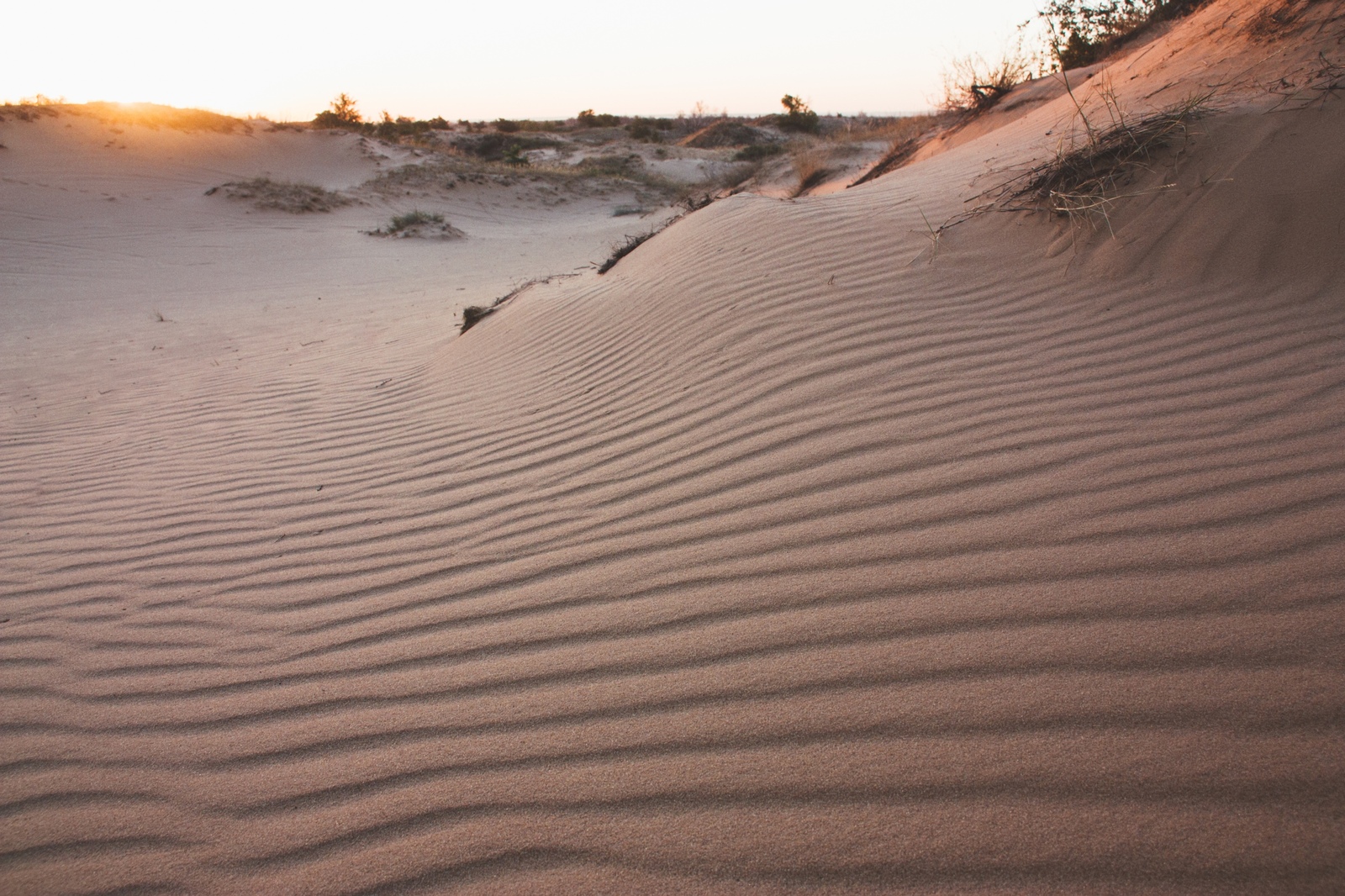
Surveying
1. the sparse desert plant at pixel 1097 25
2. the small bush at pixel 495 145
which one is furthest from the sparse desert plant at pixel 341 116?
the sparse desert plant at pixel 1097 25

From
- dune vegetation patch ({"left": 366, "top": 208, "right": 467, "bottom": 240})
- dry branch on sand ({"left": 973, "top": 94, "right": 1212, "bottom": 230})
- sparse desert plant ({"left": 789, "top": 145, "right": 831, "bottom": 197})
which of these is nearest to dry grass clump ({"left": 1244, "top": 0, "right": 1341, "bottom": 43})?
dry branch on sand ({"left": 973, "top": 94, "right": 1212, "bottom": 230})

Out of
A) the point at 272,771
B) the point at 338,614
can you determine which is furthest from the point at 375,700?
the point at 338,614

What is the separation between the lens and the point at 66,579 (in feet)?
9.05

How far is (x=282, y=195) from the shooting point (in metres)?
15.8

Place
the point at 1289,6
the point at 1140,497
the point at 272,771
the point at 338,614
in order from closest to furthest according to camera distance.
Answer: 1. the point at 272,771
2. the point at 1140,497
3. the point at 338,614
4. the point at 1289,6

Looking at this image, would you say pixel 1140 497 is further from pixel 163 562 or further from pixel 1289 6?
pixel 1289 6

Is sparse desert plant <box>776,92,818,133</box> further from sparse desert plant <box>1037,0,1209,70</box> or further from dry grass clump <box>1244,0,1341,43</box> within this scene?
dry grass clump <box>1244,0,1341,43</box>

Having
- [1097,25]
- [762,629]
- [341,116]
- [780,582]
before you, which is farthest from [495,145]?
[762,629]

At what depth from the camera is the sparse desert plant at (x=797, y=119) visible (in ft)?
90.8

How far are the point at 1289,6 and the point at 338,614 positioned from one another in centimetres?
682

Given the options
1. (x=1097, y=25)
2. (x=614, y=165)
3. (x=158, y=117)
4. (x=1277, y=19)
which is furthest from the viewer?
(x=614, y=165)

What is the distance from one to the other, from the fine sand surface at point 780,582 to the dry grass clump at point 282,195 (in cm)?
1264

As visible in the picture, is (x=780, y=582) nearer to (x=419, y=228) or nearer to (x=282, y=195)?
(x=419, y=228)

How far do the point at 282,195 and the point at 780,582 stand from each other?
58.7 ft
